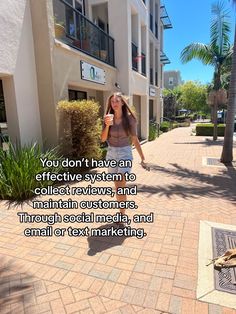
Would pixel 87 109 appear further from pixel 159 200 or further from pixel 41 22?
pixel 159 200

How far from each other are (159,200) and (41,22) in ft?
17.7

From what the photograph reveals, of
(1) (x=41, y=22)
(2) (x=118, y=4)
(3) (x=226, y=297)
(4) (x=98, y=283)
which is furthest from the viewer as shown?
(2) (x=118, y=4)

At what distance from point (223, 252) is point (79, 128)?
503 cm

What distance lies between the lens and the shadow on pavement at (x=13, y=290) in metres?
2.44

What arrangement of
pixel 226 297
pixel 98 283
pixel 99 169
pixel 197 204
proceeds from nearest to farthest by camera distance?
pixel 226 297, pixel 98 283, pixel 197 204, pixel 99 169

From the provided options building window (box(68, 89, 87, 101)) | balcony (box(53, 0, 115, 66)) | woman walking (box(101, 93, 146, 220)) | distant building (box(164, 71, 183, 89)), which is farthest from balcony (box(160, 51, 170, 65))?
distant building (box(164, 71, 183, 89))

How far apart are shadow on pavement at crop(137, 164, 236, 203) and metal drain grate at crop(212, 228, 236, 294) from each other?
1.64 metres

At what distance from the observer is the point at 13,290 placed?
2.64 m

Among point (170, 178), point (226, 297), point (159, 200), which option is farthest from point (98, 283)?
point (170, 178)

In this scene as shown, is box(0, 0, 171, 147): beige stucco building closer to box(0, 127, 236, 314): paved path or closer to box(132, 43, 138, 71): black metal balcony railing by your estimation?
box(132, 43, 138, 71): black metal balcony railing

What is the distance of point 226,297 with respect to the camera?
8.21 feet

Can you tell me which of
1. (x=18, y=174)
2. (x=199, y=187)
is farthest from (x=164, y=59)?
(x=18, y=174)

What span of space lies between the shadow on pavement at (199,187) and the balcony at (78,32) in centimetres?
522

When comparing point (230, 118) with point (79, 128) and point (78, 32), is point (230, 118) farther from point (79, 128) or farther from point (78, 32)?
point (78, 32)
